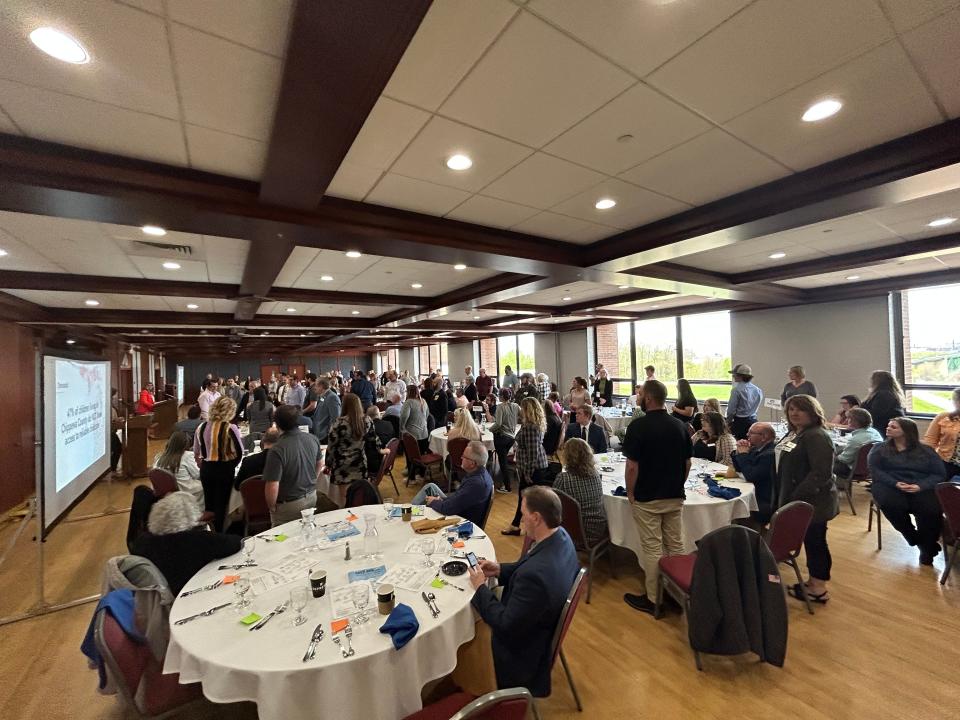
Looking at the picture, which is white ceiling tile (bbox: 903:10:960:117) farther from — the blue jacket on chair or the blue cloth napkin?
the blue cloth napkin

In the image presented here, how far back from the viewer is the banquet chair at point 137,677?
1519mm

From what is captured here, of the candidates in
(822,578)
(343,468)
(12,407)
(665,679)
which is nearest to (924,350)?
(822,578)

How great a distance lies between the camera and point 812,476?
9.14 ft

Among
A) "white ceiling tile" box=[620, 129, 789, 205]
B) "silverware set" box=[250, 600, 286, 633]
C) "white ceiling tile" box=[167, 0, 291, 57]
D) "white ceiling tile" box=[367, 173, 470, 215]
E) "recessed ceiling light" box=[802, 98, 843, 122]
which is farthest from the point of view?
Result: "white ceiling tile" box=[367, 173, 470, 215]

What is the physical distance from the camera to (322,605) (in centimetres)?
183

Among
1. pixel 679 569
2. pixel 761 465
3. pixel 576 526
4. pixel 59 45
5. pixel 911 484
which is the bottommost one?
pixel 679 569

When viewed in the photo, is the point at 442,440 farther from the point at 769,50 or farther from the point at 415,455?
the point at 769,50

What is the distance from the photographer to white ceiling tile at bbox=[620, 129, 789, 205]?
2396 millimetres

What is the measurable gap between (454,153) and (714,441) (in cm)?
398

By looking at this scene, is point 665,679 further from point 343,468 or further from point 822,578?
point 343,468

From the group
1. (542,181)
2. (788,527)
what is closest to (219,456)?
(542,181)

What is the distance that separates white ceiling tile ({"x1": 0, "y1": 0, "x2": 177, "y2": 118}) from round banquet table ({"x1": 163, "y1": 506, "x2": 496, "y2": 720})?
2319mm

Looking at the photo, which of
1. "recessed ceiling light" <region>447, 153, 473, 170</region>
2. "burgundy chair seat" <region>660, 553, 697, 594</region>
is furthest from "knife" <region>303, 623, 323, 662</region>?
"recessed ceiling light" <region>447, 153, 473, 170</region>

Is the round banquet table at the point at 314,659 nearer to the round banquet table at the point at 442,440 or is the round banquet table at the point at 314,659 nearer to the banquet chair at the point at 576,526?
the banquet chair at the point at 576,526
